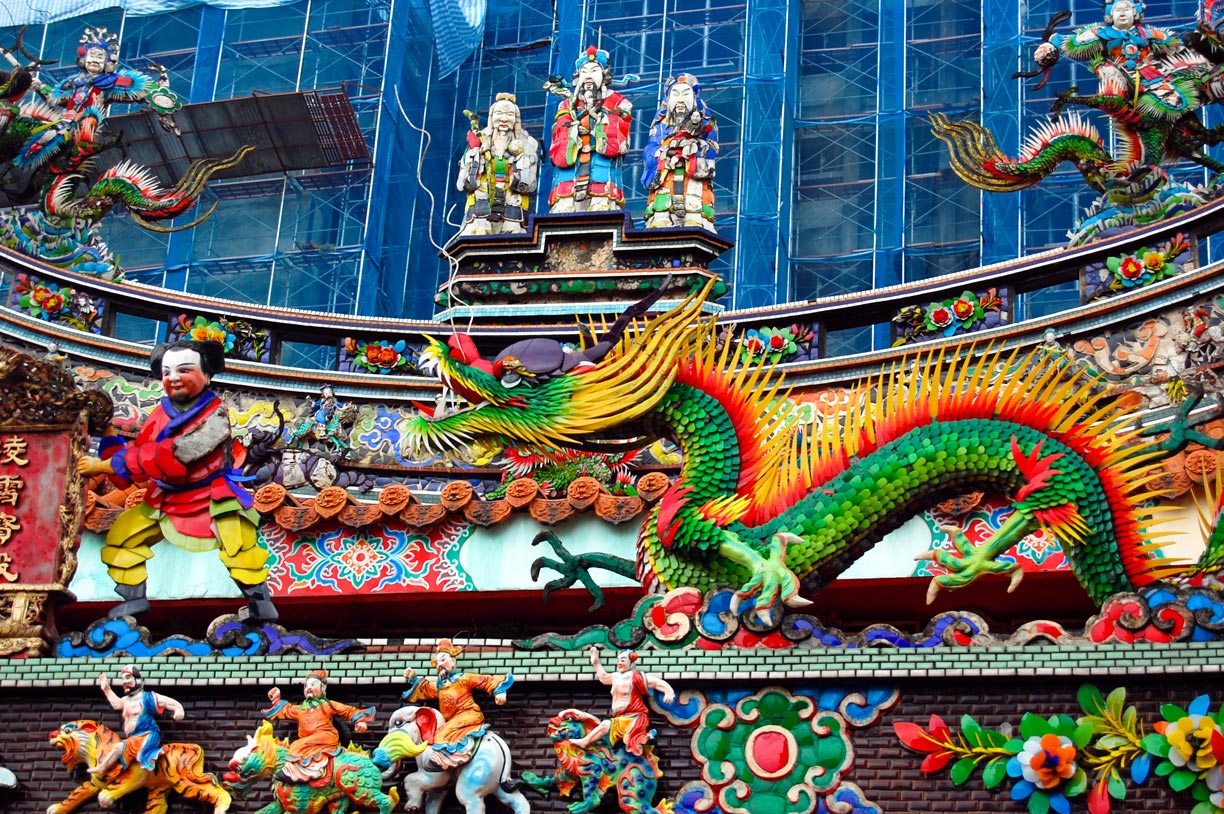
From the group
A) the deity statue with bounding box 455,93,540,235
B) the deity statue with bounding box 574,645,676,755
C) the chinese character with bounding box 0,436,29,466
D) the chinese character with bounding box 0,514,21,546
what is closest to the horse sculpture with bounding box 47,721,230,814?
the chinese character with bounding box 0,514,21,546

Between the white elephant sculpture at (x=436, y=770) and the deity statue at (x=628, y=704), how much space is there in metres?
0.42

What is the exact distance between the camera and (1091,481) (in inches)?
441

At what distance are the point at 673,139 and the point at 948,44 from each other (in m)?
7.26

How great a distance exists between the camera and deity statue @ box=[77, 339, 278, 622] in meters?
11.8

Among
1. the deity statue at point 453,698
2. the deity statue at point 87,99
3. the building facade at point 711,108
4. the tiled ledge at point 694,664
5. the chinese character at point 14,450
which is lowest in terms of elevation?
the deity statue at point 453,698

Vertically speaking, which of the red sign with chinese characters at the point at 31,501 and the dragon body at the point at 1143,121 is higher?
the dragon body at the point at 1143,121

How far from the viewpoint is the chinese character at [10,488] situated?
38.4 ft

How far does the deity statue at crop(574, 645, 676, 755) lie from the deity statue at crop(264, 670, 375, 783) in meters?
1.17

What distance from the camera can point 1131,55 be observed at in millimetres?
17781

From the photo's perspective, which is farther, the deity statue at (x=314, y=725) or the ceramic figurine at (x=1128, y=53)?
the ceramic figurine at (x=1128, y=53)

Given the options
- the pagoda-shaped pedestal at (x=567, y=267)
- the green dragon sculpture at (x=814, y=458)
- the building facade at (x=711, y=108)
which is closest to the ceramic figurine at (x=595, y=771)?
the green dragon sculpture at (x=814, y=458)

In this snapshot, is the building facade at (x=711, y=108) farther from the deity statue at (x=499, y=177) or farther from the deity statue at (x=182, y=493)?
the deity statue at (x=182, y=493)

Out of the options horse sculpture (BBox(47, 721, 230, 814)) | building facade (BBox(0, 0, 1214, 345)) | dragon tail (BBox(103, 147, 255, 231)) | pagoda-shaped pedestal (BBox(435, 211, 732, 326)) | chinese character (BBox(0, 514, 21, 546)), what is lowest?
horse sculpture (BBox(47, 721, 230, 814))

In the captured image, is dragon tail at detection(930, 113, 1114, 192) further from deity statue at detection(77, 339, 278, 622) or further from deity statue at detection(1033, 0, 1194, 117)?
deity statue at detection(77, 339, 278, 622)
